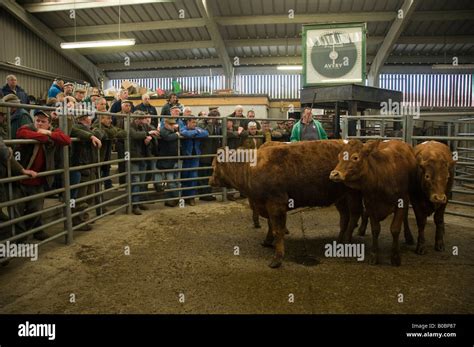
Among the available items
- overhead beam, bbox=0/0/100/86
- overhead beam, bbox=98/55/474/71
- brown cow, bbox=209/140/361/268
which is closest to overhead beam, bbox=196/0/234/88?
overhead beam, bbox=98/55/474/71

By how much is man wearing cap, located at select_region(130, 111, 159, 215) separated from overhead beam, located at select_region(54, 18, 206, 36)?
989cm

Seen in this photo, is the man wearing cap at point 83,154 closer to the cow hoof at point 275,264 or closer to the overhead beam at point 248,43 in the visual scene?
the cow hoof at point 275,264

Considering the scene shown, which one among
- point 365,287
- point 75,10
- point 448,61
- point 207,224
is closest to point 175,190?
point 207,224

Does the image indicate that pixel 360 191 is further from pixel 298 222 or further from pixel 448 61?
pixel 448 61

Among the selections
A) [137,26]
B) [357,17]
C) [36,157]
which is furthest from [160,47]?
[36,157]

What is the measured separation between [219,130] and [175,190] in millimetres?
1607

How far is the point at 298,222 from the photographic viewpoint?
5824mm

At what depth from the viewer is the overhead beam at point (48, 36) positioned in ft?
47.6

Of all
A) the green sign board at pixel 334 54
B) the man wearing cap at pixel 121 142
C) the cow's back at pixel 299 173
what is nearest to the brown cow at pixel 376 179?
the cow's back at pixel 299 173

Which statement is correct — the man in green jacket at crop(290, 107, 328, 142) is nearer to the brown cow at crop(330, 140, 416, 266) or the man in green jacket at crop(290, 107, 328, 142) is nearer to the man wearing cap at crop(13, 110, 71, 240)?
the brown cow at crop(330, 140, 416, 266)

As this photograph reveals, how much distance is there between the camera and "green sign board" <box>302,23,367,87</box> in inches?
338

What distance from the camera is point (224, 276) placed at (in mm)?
3725

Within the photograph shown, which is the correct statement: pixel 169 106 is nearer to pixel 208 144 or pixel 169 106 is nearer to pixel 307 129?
pixel 208 144

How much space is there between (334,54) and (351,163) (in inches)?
218
